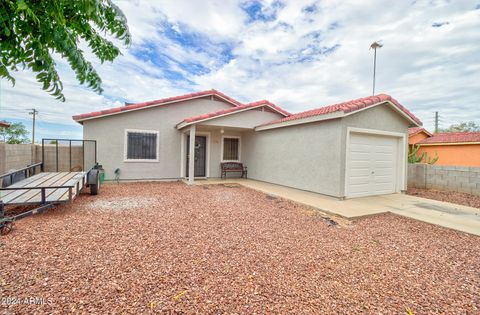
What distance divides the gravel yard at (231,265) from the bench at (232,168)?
21.6 feet

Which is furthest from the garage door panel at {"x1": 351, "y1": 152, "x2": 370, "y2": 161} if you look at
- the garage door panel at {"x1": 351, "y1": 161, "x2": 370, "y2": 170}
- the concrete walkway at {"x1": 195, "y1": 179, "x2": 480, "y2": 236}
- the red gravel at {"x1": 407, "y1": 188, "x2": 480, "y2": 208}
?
the red gravel at {"x1": 407, "y1": 188, "x2": 480, "y2": 208}

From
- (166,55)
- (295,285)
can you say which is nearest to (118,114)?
(166,55)

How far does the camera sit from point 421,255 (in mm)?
3533

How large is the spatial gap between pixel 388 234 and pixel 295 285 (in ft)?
9.79

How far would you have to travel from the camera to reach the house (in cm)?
735

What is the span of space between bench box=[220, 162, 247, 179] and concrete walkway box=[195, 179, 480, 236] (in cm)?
446

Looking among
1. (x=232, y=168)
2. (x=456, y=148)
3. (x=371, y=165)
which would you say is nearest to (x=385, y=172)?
(x=371, y=165)

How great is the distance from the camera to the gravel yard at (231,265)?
224 cm

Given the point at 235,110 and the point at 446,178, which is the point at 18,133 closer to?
the point at 235,110

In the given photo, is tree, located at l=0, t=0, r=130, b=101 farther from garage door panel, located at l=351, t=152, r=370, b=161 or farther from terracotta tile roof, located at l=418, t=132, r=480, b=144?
terracotta tile roof, located at l=418, t=132, r=480, b=144

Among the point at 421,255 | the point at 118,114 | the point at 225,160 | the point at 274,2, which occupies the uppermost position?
the point at 274,2

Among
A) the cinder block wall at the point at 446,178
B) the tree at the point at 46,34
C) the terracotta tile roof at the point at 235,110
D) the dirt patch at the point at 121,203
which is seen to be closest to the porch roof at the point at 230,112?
the terracotta tile roof at the point at 235,110

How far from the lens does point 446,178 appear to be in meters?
9.18

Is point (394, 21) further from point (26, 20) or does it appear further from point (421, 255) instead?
point (26, 20)
